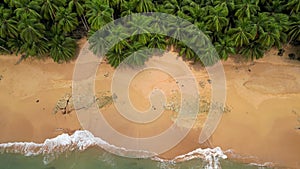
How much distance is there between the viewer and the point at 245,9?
1950 centimetres

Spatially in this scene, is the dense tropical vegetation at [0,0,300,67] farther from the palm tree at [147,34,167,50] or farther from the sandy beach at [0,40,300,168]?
the sandy beach at [0,40,300,168]

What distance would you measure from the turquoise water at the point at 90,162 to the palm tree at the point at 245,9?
7.97 metres

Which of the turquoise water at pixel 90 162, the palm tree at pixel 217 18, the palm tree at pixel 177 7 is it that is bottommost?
the turquoise water at pixel 90 162

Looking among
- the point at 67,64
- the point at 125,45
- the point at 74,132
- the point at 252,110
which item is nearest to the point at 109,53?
the point at 125,45

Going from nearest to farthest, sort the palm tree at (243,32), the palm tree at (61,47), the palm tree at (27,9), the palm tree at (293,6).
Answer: the palm tree at (243,32)
the palm tree at (27,9)
the palm tree at (293,6)
the palm tree at (61,47)

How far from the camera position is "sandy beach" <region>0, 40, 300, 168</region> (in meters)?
19.3

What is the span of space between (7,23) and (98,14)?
5.03 metres

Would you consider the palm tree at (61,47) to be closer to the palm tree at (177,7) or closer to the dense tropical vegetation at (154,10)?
the dense tropical vegetation at (154,10)

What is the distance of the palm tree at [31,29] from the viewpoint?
19.4 m

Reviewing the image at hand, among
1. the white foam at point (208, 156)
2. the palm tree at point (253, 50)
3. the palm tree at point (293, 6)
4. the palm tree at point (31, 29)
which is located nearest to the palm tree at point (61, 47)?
the palm tree at point (31, 29)

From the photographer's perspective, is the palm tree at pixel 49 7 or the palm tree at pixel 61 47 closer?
the palm tree at pixel 49 7

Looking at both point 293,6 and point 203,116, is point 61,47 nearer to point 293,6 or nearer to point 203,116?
point 203,116

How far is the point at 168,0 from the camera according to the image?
810 inches

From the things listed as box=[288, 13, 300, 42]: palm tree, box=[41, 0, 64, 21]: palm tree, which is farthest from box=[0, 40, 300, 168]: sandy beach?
box=[41, 0, 64, 21]: palm tree
